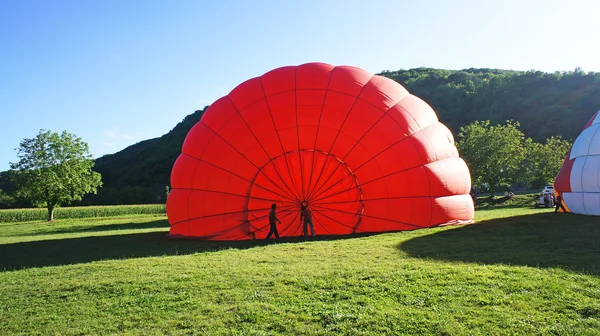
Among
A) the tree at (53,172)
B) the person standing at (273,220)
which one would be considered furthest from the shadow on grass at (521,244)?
the tree at (53,172)

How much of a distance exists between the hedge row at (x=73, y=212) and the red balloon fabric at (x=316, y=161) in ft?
89.7

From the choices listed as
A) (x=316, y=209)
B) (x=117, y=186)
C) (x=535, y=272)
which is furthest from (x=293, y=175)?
(x=117, y=186)

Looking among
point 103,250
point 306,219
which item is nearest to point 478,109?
point 306,219

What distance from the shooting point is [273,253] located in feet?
27.0

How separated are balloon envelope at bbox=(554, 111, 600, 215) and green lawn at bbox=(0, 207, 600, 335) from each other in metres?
4.69

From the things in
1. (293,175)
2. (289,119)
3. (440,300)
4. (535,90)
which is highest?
(535,90)

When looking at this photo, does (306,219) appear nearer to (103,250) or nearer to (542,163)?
(103,250)

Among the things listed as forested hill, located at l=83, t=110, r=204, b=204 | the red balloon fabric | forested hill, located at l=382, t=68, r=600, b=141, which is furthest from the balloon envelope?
forested hill, located at l=83, t=110, r=204, b=204

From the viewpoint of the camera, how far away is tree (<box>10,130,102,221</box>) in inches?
1156

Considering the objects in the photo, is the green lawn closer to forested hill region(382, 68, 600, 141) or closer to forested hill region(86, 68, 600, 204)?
forested hill region(86, 68, 600, 204)

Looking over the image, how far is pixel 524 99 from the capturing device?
6819 centimetres

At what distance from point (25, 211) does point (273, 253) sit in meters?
32.3

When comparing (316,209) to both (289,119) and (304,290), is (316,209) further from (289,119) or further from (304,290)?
(304,290)

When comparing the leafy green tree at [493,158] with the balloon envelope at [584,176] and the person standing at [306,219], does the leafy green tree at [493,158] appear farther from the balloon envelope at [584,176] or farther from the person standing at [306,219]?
the person standing at [306,219]
